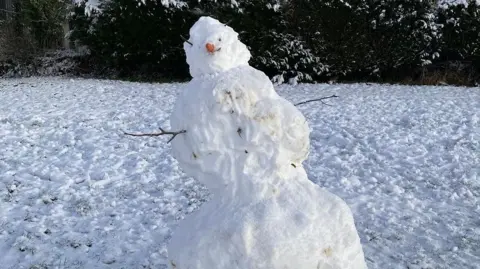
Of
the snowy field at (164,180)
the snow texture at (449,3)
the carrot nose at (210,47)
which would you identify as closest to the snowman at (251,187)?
the carrot nose at (210,47)

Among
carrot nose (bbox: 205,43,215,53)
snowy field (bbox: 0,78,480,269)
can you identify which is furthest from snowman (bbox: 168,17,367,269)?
snowy field (bbox: 0,78,480,269)

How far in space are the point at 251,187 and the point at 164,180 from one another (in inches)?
140

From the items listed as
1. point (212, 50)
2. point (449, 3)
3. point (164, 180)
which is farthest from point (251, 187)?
point (449, 3)

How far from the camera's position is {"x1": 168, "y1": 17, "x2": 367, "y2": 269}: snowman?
245cm

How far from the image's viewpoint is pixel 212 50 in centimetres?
266

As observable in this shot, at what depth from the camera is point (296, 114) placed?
8.36ft

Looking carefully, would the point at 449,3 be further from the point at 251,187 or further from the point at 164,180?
the point at 251,187

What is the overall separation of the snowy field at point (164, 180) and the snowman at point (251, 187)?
1.83 meters

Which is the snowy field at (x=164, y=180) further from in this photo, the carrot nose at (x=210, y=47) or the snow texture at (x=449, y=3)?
the snow texture at (x=449, y=3)

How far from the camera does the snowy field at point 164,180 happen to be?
4500 millimetres

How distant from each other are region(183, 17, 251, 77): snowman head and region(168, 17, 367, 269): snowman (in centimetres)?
2

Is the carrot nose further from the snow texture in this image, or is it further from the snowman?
the snow texture

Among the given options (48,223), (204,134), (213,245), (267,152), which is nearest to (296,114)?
(267,152)

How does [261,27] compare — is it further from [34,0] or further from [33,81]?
[34,0]
